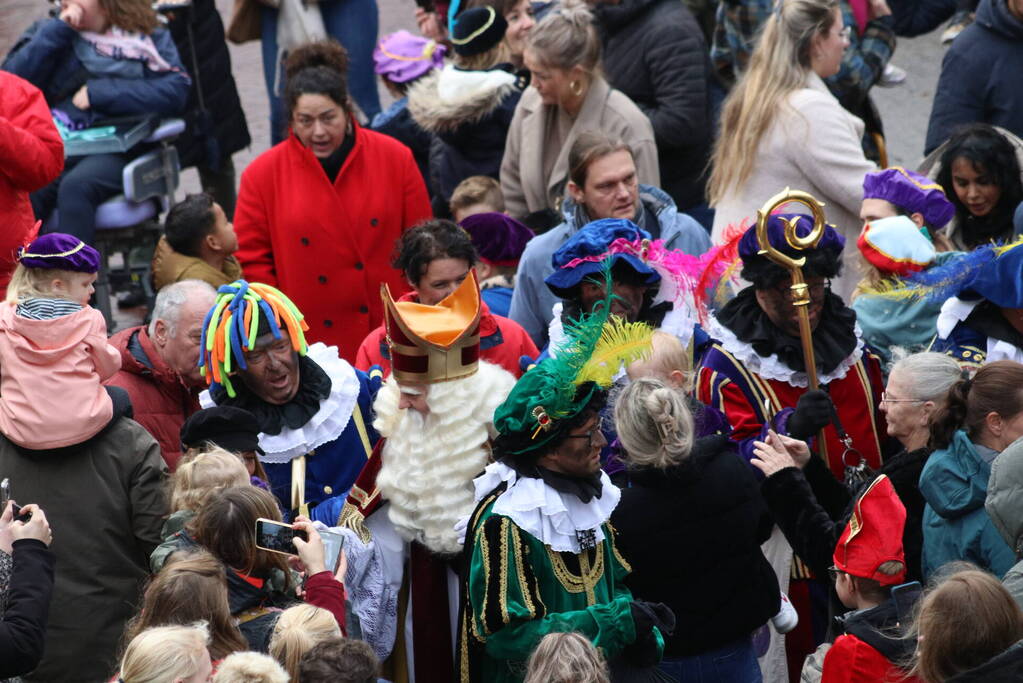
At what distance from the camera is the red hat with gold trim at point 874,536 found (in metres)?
3.95

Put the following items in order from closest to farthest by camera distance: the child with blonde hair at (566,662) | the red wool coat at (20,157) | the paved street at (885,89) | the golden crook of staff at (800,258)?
the child with blonde hair at (566,662)
the golden crook of staff at (800,258)
the red wool coat at (20,157)
the paved street at (885,89)

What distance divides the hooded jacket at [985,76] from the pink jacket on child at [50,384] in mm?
4284

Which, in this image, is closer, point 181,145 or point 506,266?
point 506,266

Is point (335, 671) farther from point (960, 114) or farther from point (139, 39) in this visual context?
point (139, 39)

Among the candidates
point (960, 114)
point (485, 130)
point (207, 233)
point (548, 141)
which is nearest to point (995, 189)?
point (960, 114)

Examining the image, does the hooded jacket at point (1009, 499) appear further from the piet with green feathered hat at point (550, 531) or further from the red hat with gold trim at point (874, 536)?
the piet with green feathered hat at point (550, 531)

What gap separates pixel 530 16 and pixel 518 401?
4.25 metres

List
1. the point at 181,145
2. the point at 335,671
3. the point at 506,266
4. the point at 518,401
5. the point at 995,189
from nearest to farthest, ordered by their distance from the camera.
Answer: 1. the point at 335,671
2. the point at 518,401
3. the point at 995,189
4. the point at 506,266
5. the point at 181,145

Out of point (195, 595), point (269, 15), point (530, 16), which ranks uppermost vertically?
point (195, 595)

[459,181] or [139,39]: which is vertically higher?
[139,39]

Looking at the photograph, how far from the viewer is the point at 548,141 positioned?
700 centimetres

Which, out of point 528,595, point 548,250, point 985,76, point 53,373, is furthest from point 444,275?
point 985,76

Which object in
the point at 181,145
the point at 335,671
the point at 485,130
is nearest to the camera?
the point at 335,671

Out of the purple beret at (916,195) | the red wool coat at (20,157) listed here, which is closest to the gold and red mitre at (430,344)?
the purple beret at (916,195)
